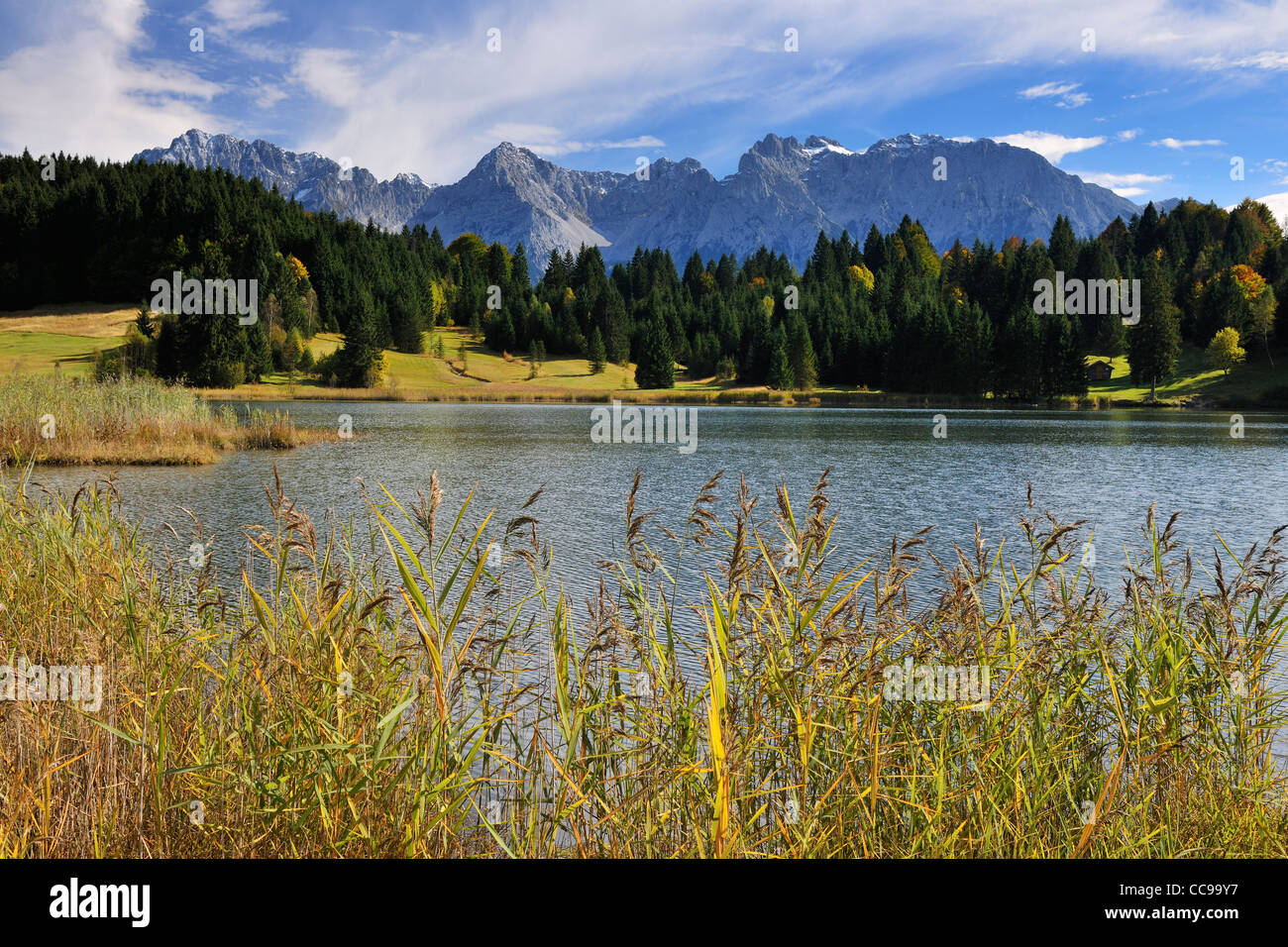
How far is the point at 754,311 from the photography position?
4437 inches

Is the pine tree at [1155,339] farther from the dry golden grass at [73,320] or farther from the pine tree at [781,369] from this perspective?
the dry golden grass at [73,320]

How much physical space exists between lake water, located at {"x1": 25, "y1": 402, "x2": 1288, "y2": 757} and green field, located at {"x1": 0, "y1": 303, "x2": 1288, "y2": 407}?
31.9 meters

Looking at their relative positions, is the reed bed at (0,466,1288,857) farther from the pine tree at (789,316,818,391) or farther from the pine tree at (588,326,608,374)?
the pine tree at (588,326,608,374)

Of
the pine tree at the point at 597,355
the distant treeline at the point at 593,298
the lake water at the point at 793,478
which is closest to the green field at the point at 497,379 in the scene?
the pine tree at the point at 597,355

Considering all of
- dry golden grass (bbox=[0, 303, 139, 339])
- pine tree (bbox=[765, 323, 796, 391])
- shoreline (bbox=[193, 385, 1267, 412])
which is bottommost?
shoreline (bbox=[193, 385, 1267, 412])

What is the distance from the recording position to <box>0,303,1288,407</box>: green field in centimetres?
7444

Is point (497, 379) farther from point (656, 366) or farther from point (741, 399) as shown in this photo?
point (741, 399)

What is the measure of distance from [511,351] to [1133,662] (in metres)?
107

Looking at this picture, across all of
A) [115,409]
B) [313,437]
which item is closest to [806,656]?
[115,409]

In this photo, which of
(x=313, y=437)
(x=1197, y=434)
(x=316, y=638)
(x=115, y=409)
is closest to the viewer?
(x=316, y=638)

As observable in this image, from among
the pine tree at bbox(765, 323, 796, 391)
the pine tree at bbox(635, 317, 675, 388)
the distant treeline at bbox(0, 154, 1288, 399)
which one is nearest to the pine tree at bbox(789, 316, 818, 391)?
the distant treeline at bbox(0, 154, 1288, 399)

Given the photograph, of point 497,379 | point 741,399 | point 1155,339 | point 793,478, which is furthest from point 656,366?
point 793,478
